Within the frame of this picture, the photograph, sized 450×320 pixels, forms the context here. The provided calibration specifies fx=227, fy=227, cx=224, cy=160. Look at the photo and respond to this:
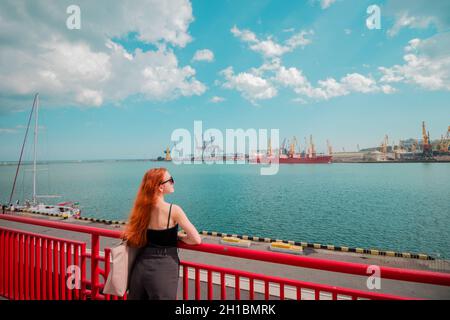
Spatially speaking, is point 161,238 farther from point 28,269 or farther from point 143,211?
point 28,269

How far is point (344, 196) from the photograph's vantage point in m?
38.1

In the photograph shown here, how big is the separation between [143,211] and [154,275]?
1.80 ft

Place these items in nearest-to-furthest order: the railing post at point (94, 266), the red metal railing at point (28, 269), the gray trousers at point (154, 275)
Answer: the gray trousers at point (154, 275) → the railing post at point (94, 266) → the red metal railing at point (28, 269)

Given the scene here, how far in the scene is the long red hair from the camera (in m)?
1.99

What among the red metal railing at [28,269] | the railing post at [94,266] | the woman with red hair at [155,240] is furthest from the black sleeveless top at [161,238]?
the red metal railing at [28,269]

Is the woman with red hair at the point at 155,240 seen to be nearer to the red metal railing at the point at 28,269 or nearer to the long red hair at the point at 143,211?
the long red hair at the point at 143,211

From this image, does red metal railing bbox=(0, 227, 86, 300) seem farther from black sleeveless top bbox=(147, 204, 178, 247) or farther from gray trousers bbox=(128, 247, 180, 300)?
black sleeveless top bbox=(147, 204, 178, 247)

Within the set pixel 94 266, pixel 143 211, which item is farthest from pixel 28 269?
pixel 143 211

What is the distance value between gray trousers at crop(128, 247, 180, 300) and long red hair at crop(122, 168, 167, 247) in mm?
134

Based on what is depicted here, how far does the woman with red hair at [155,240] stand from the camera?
1.92 m

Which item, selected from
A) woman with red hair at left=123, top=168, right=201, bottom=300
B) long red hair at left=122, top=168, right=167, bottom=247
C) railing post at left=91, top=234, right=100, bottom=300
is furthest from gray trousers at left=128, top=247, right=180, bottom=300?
railing post at left=91, top=234, right=100, bottom=300
